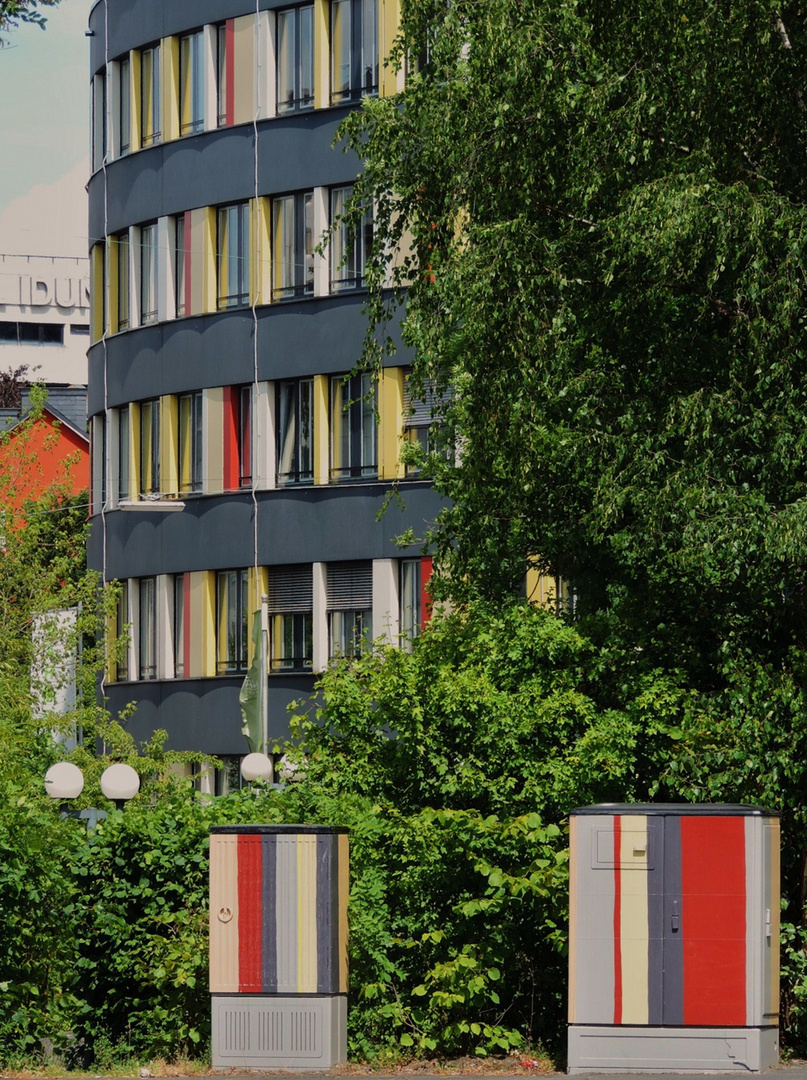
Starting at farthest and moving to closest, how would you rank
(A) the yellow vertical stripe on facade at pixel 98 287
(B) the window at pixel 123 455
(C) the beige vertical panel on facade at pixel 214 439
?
(A) the yellow vertical stripe on facade at pixel 98 287
(B) the window at pixel 123 455
(C) the beige vertical panel on facade at pixel 214 439

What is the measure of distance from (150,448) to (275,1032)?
100.0 ft

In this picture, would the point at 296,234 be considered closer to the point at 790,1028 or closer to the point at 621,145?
the point at 621,145

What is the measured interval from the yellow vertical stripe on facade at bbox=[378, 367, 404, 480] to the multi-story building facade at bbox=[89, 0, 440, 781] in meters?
0.04

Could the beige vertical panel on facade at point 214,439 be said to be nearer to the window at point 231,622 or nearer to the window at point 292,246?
the window at point 231,622

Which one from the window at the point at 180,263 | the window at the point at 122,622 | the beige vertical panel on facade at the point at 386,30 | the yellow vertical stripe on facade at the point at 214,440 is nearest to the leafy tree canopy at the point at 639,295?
the beige vertical panel on facade at the point at 386,30

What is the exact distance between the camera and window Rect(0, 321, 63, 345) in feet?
481

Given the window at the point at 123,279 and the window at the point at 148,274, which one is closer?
the window at the point at 148,274

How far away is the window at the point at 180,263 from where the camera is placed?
43.5 meters

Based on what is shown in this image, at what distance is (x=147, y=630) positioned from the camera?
4447cm

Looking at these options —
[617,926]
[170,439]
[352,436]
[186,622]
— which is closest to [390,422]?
[352,436]

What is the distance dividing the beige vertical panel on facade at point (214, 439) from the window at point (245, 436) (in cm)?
36

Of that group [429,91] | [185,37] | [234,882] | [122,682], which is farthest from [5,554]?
[234,882]

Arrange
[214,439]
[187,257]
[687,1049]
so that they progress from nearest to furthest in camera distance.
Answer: [687,1049]
[214,439]
[187,257]

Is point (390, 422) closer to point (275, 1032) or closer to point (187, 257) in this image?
point (187, 257)
